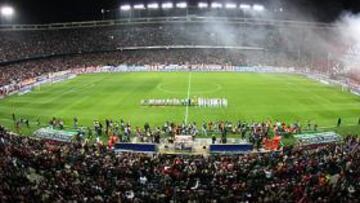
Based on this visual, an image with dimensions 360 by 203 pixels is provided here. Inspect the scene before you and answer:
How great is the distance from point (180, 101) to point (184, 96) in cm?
384

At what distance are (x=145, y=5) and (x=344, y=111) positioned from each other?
213 ft

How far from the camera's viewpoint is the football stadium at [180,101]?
74.2 feet

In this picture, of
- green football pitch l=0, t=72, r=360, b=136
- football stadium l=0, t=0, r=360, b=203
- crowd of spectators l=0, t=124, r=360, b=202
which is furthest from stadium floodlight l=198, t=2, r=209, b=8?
crowd of spectators l=0, t=124, r=360, b=202

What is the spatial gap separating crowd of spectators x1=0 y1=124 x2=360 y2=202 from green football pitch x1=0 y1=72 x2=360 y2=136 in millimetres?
14318

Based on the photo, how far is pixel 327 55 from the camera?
272 ft

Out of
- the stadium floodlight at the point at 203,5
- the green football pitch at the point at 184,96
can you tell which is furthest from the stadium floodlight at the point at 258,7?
the green football pitch at the point at 184,96

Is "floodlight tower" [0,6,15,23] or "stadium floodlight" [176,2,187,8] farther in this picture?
A: "stadium floodlight" [176,2,187,8]

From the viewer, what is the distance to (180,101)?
4922 centimetres

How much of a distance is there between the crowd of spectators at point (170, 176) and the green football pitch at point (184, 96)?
47.0 feet

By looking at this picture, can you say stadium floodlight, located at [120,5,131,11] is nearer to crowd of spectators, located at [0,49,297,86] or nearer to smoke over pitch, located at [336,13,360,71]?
crowd of spectators, located at [0,49,297,86]

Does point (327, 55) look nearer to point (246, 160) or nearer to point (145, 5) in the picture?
point (145, 5)

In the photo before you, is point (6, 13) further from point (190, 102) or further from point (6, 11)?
point (190, 102)

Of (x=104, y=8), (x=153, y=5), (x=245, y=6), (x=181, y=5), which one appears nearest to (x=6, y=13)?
(x=104, y=8)

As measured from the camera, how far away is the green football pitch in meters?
43.8
